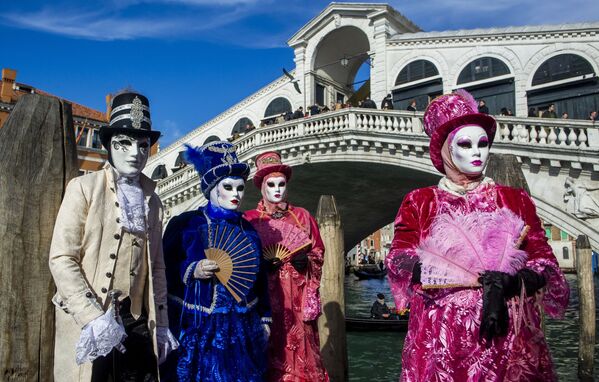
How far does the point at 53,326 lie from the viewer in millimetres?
2404

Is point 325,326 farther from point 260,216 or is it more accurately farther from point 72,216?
point 72,216

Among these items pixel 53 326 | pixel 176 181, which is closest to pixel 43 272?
pixel 53 326

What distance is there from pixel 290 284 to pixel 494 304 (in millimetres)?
2165

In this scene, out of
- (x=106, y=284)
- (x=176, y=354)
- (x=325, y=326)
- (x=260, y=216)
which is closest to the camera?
(x=106, y=284)

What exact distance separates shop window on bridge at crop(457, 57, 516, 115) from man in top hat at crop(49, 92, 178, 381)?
13779 mm

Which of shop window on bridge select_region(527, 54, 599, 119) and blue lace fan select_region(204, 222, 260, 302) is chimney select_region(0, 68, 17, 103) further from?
blue lace fan select_region(204, 222, 260, 302)

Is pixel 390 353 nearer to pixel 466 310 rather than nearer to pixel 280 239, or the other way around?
pixel 280 239

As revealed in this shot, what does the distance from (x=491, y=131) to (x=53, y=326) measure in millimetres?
2330

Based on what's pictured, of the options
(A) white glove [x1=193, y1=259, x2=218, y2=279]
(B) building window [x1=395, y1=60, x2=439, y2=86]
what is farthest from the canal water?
(B) building window [x1=395, y1=60, x2=439, y2=86]

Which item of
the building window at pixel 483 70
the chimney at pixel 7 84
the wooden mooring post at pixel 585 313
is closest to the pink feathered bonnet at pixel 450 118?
the wooden mooring post at pixel 585 313

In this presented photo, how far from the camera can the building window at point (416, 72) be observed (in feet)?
53.7

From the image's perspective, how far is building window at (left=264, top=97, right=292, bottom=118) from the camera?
20.6 meters

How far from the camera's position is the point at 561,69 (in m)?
13.8

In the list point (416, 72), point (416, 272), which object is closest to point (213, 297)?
point (416, 272)
